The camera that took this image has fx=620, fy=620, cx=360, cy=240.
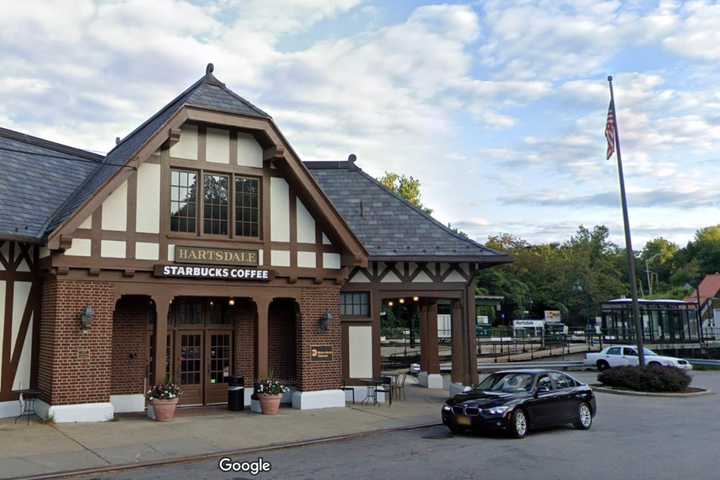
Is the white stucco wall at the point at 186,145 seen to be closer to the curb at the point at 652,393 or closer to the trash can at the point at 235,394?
the trash can at the point at 235,394

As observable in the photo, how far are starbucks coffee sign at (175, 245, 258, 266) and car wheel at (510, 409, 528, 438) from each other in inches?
315

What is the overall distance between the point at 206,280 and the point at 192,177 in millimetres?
2788

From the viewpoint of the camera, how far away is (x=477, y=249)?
66.1 feet

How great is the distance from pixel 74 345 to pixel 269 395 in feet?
16.2

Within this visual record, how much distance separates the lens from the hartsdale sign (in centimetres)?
1570

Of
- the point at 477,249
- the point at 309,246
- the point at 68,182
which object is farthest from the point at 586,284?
the point at 68,182

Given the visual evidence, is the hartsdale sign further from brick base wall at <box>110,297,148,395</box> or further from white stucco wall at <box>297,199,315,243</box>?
brick base wall at <box>110,297,148,395</box>

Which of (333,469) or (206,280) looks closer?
(333,469)

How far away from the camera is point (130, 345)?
16656 millimetres

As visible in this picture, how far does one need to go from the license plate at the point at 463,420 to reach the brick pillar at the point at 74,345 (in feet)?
27.1

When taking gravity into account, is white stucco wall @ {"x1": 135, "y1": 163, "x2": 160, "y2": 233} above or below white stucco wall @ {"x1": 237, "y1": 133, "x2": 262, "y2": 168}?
below

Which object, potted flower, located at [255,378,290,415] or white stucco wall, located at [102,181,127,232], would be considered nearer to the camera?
white stucco wall, located at [102,181,127,232]

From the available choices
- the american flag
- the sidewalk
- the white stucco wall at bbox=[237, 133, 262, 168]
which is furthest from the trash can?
the american flag

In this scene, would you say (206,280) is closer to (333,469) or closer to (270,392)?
(270,392)
